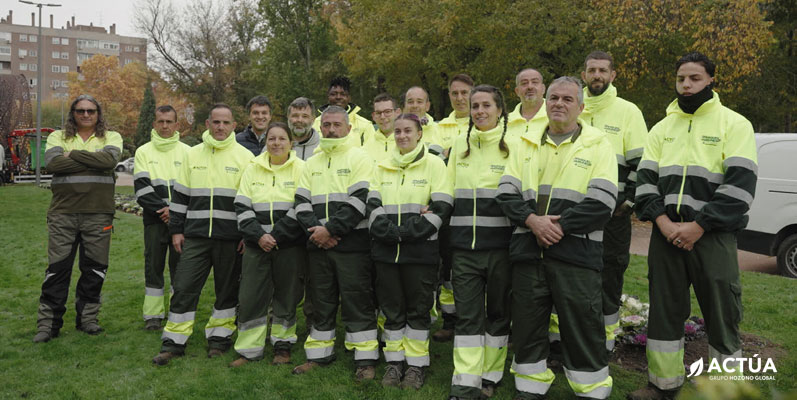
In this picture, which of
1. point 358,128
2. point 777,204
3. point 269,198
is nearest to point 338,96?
point 358,128

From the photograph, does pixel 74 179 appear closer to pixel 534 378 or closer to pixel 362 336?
pixel 362 336

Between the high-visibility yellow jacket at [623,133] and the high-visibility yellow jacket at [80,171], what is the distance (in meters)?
4.98

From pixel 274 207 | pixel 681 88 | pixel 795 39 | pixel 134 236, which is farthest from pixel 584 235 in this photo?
pixel 795 39

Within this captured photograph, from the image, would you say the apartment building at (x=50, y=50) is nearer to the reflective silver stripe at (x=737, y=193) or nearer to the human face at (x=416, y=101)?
the human face at (x=416, y=101)

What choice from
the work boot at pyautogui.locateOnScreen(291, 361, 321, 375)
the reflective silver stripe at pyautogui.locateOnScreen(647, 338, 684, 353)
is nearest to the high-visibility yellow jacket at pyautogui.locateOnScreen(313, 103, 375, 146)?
the work boot at pyautogui.locateOnScreen(291, 361, 321, 375)

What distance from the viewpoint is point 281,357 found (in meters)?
5.36

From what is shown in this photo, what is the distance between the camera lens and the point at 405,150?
4891mm

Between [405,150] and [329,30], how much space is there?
2531 centimetres

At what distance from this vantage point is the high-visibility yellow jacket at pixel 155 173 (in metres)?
6.28

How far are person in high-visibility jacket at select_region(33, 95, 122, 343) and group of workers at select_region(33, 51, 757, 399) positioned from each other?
0.06 ft

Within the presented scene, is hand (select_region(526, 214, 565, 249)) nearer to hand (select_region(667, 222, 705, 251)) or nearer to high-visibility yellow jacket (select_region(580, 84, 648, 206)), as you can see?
hand (select_region(667, 222, 705, 251))

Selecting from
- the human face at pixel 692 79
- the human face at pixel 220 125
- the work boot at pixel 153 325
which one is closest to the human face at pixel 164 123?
the human face at pixel 220 125

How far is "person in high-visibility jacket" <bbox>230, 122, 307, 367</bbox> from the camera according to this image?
17.5 feet

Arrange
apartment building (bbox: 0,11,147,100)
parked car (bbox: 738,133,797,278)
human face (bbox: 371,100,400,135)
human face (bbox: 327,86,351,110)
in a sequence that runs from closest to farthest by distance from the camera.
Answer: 1. human face (bbox: 371,100,400,135)
2. human face (bbox: 327,86,351,110)
3. parked car (bbox: 738,133,797,278)
4. apartment building (bbox: 0,11,147,100)
